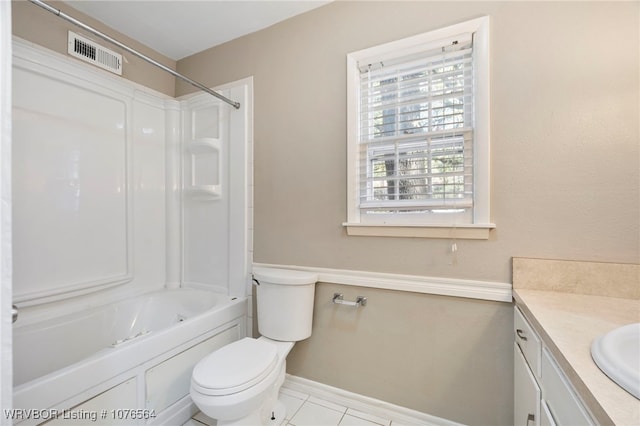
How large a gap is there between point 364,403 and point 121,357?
1.32 metres

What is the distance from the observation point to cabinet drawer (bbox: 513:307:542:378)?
92 centimetres

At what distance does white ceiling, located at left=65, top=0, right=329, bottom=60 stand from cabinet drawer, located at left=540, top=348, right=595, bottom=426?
2.10 m

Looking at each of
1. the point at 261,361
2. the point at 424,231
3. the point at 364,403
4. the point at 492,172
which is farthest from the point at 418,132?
the point at 364,403

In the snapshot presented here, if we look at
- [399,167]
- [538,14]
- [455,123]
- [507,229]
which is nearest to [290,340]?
[399,167]

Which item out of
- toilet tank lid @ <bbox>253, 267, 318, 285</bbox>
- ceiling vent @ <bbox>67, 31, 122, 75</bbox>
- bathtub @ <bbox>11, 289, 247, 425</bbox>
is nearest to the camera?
bathtub @ <bbox>11, 289, 247, 425</bbox>

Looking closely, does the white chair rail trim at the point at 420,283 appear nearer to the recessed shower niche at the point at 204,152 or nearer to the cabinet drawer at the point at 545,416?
the cabinet drawer at the point at 545,416

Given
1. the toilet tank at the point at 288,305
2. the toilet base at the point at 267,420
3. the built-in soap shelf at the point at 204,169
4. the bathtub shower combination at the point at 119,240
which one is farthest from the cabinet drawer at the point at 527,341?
the built-in soap shelf at the point at 204,169

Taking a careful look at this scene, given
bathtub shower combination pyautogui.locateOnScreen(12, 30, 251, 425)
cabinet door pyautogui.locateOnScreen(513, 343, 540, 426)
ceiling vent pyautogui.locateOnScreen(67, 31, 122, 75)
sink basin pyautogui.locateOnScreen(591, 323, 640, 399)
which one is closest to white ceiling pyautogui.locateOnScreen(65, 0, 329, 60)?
ceiling vent pyautogui.locateOnScreen(67, 31, 122, 75)

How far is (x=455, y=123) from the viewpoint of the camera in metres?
1.40

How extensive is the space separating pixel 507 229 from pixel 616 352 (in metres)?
0.72

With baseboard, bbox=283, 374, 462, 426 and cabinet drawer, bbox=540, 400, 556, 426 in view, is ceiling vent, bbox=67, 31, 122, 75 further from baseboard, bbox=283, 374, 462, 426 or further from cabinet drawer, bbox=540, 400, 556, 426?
cabinet drawer, bbox=540, 400, 556, 426

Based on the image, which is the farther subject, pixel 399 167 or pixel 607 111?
pixel 399 167

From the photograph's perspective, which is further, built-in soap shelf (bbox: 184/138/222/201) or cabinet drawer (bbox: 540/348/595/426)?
built-in soap shelf (bbox: 184/138/222/201)

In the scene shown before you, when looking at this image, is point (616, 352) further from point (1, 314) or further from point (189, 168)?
point (189, 168)
